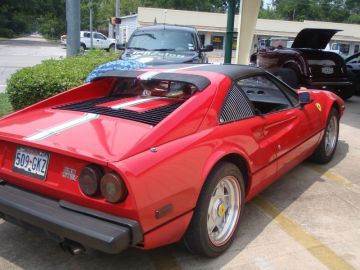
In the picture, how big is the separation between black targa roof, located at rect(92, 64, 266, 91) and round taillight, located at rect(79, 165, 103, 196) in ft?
3.67

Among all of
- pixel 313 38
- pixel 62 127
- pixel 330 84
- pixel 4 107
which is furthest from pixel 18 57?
pixel 62 127

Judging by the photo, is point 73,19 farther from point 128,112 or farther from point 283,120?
point 128,112

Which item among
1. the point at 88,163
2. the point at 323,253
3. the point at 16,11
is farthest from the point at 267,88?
the point at 16,11

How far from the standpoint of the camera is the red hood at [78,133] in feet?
8.81

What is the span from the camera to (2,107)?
7828 mm

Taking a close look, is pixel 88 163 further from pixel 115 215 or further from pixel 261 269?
pixel 261 269

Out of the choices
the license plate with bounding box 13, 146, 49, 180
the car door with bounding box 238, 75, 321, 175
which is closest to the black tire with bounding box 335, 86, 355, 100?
the car door with bounding box 238, 75, 321, 175

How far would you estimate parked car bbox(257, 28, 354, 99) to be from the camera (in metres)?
9.61

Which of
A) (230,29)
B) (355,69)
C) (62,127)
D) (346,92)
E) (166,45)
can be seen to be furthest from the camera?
(355,69)

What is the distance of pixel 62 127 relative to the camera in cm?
307

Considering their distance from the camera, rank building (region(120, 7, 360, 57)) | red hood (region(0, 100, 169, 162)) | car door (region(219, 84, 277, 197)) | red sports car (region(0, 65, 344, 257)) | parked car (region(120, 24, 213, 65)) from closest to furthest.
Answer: red sports car (region(0, 65, 344, 257)) → red hood (region(0, 100, 169, 162)) → car door (region(219, 84, 277, 197)) → parked car (region(120, 24, 213, 65)) → building (region(120, 7, 360, 57))

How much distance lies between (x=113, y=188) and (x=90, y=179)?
0.18 metres

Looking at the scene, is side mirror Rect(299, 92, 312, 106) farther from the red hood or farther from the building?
the building

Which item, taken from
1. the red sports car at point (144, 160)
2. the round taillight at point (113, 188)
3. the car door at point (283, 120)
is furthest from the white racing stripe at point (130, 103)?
the round taillight at point (113, 188)
